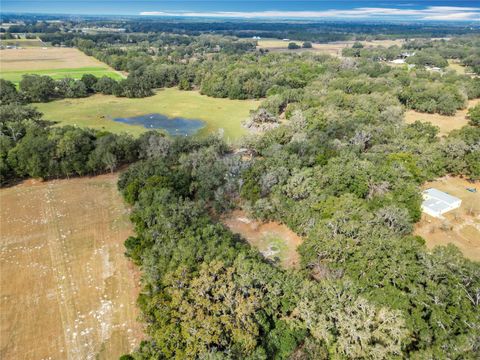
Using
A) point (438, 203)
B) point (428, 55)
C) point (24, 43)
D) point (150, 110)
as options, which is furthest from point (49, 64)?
point (428, 55)

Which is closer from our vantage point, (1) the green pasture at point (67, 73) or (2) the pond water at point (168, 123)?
(2) the pond water at point (168, 123)

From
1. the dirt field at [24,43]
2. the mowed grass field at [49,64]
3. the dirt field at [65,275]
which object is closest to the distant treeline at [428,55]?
the mowed grass field at [49,64]

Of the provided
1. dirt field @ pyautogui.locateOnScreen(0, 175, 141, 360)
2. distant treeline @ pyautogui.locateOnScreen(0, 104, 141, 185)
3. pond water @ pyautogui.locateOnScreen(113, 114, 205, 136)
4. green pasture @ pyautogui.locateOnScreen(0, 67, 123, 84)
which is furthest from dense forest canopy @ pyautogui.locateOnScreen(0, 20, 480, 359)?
green pasture @ pyautogui.locateOnScreen(0, 67, 123, 84)

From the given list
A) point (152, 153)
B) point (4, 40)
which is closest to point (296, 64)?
point (152, 153)

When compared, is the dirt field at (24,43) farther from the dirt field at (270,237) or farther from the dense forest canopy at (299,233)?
the dirt field at (270,237)

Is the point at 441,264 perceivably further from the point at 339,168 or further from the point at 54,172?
the point at 54,172

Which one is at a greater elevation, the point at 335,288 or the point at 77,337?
the point at 335,288
